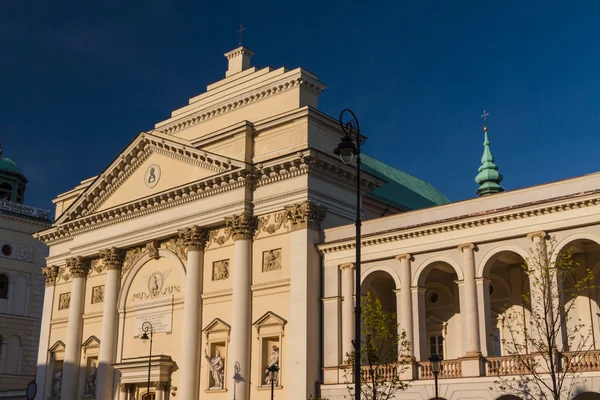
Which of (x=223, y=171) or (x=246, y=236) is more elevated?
(x=223, y=171)

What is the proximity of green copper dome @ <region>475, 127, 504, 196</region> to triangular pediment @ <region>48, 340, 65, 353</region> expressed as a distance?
28027mm

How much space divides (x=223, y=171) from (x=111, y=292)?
10.3 m

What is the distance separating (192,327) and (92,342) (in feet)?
29.0

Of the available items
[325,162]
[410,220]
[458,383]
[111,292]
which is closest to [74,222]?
[111,292]

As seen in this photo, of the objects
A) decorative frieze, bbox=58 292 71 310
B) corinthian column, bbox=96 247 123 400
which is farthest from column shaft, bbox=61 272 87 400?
corinthian column, bbox=96 247 123 400

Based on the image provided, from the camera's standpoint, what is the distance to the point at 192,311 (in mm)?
36469

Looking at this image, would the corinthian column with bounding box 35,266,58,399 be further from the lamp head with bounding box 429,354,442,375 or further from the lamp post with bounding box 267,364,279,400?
the lamp head with bounding box 429,354,442,375

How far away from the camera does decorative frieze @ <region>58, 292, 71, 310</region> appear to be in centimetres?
4578

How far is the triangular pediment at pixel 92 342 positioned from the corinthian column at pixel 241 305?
10.3 m

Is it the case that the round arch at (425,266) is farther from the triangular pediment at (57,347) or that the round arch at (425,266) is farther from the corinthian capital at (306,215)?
the triangular pediment at (57,347)

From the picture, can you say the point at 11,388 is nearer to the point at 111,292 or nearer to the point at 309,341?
the point at 111,292

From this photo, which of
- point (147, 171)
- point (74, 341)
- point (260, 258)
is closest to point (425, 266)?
point (260, 258)

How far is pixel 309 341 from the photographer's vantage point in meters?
32.2

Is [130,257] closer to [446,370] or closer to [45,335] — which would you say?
[45,335]
